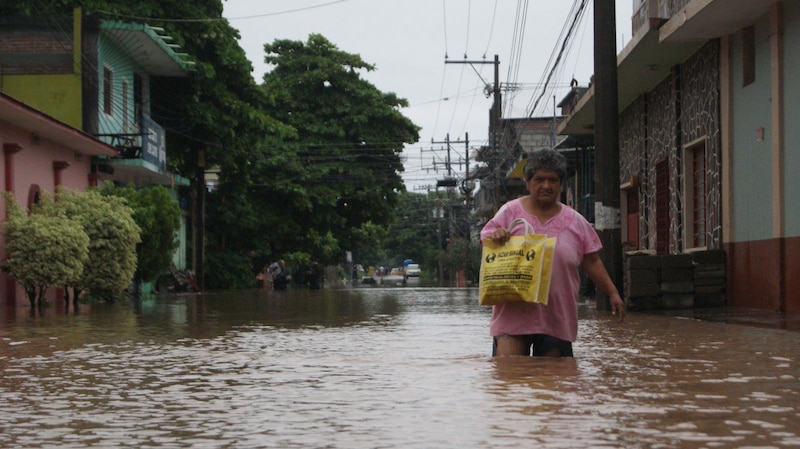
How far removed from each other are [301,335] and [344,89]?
41.3 meters

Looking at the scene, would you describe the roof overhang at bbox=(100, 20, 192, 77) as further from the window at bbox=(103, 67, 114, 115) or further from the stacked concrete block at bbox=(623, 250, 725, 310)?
the stacked concrete block at bbox=(623, 250, 725, 310)

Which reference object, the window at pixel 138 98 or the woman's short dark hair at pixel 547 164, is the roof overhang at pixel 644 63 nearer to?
the woman's short dark hair at pixel 547 164

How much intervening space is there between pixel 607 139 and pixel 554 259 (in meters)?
9.13

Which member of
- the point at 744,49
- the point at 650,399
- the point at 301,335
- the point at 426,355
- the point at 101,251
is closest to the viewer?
the point at 650,399

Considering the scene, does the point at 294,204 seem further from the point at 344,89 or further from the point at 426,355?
the point at 426,355

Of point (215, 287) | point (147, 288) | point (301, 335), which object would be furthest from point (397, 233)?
point (301, 335)

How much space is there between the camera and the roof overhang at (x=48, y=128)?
803 inches

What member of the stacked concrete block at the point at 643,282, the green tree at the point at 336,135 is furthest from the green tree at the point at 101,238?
the green tree at the point at 336,135

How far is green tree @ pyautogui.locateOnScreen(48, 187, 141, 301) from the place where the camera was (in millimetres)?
21531

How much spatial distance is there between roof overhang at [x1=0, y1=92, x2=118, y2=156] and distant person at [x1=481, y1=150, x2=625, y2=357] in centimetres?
1450

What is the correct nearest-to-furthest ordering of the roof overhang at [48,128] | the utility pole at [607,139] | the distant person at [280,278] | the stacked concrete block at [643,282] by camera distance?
the utility pole at [607,139] → the stacked concrete block at [643,282] → the roof overhang at [48,128] → the distant person at [280,278]

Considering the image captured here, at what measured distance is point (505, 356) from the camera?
22.4 feet

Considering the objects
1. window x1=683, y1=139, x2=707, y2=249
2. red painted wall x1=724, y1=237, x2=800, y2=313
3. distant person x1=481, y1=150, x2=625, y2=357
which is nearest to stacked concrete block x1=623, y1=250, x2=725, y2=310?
red painted wall x1=724, y1=237, x2=800, y2=313

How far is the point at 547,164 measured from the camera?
6.71m
